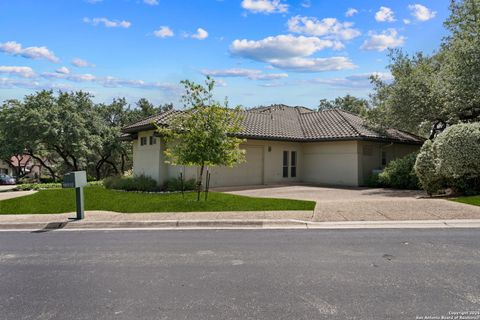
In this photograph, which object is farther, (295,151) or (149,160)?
(295,151)

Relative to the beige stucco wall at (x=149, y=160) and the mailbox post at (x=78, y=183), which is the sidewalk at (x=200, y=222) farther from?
the beige stucco wall at (x=149, y=160)

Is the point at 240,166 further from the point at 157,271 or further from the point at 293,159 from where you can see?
the point at 157,271

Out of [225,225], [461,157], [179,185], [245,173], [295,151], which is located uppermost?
[295,151]

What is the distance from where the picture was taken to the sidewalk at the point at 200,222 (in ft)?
30.9

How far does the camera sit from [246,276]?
222 inches

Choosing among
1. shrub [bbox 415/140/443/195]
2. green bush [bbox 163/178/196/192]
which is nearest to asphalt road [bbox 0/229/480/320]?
shrub [bbox 415/140/443/195]

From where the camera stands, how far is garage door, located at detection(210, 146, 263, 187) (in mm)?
19703

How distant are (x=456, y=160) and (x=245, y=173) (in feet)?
33.6

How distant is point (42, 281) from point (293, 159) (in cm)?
1869

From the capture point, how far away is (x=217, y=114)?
12844 millimetres

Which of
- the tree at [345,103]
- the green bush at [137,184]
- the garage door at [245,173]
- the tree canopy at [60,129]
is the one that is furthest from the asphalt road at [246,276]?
the tree at [345,103]

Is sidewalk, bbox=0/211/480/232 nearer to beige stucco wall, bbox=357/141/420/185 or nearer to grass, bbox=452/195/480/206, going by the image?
grass, bbox=452/195/480/206

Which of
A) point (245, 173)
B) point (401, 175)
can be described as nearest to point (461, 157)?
point (401, 175)

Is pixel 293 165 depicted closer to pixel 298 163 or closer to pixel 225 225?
pixel 298 163
